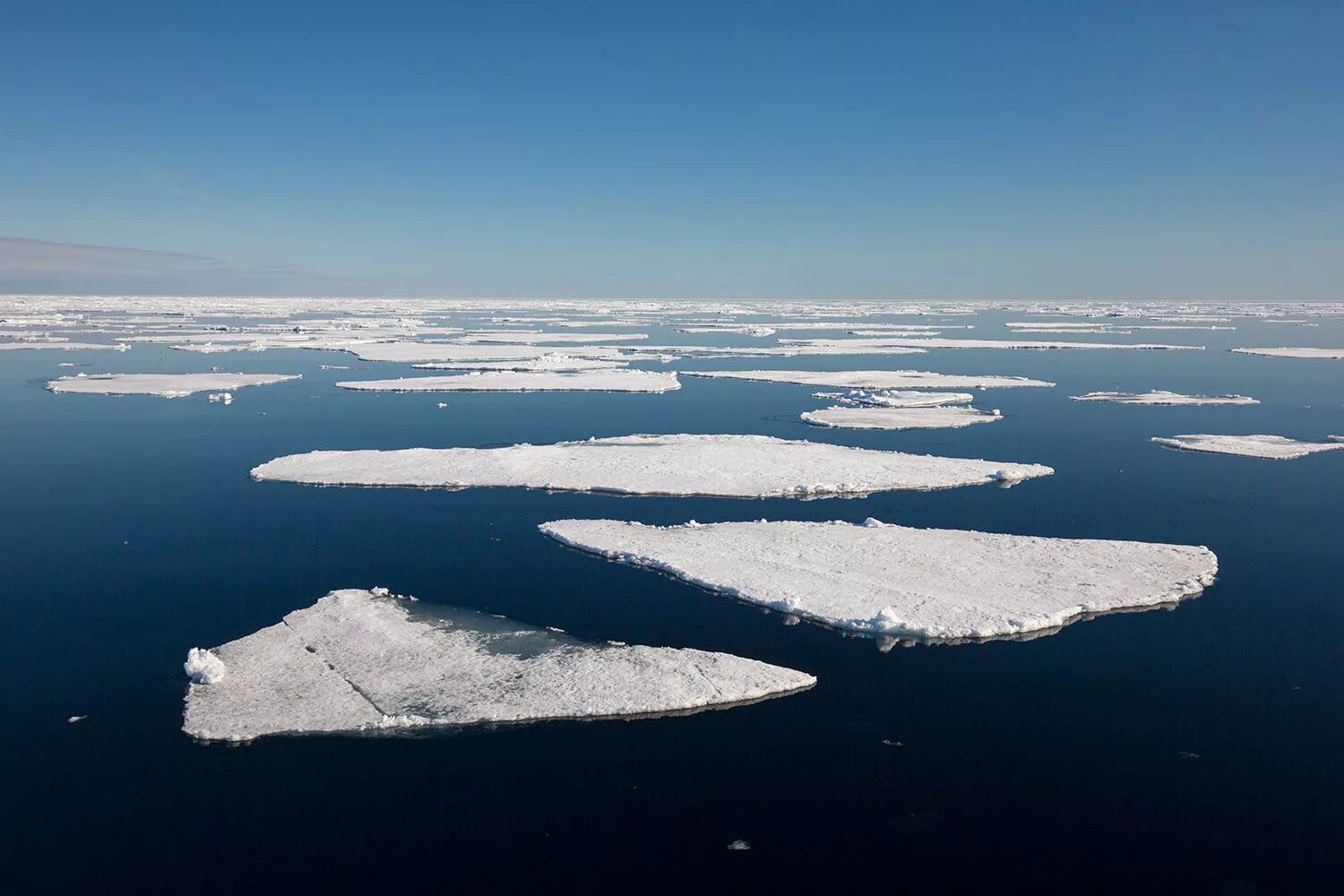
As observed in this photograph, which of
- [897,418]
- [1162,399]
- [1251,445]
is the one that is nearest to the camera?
[1251,445]

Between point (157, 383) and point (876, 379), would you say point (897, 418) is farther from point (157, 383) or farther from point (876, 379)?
point (157, 383)

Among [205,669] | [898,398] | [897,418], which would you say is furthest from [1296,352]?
[205,669]

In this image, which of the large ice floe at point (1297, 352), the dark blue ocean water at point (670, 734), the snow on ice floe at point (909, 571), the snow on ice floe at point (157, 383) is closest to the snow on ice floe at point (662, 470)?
the dark blue ocean water at point (670, 734)

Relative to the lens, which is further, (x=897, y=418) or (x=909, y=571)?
(x=897, y=418)

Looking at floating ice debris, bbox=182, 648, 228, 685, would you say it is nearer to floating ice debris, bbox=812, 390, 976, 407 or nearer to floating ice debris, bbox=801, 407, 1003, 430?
floating ice debris, bbox=801, 407, 1003, 430

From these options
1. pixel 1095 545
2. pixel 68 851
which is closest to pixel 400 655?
pixel 68 851

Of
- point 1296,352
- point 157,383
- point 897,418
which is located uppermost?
point 1296,352

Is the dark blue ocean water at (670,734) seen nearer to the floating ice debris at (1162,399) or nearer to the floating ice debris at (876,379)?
the floating ice debris at (1162,399)
